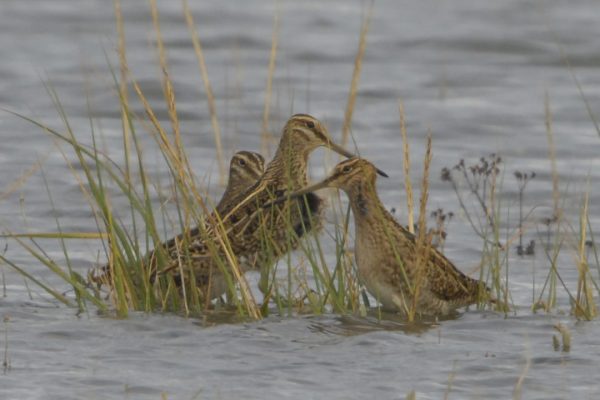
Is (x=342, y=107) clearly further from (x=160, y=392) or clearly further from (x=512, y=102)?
(x=160, y=392)

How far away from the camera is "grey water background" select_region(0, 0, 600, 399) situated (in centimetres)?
767

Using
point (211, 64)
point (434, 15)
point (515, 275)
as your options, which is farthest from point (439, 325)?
point (434, 15)

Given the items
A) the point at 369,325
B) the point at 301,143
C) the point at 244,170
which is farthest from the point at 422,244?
the point at 244,170

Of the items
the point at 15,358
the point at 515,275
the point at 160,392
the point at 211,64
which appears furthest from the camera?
the point at 211,64

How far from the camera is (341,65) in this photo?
18547mm

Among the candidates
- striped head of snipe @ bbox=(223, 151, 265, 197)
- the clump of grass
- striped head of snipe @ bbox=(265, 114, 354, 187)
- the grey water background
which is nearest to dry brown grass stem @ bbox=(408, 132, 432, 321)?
the grey water background

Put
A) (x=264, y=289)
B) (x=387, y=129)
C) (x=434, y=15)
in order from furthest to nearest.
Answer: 1. (x=434, y=15)
2. (x=387, y=129)
3. (x=264, y=289)

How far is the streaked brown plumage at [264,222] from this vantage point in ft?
27.9

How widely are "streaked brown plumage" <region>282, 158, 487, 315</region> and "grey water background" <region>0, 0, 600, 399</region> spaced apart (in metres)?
0.17

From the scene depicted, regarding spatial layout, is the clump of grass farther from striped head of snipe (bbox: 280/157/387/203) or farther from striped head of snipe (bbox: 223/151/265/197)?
striped head of snipe (bbox: 223/151/265/197)

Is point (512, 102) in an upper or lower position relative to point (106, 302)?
upper

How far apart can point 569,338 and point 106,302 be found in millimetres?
2656

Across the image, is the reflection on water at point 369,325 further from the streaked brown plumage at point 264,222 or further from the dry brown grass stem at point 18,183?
the dry brown grass stem at point 18,183

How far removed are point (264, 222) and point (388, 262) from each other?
0.74m
